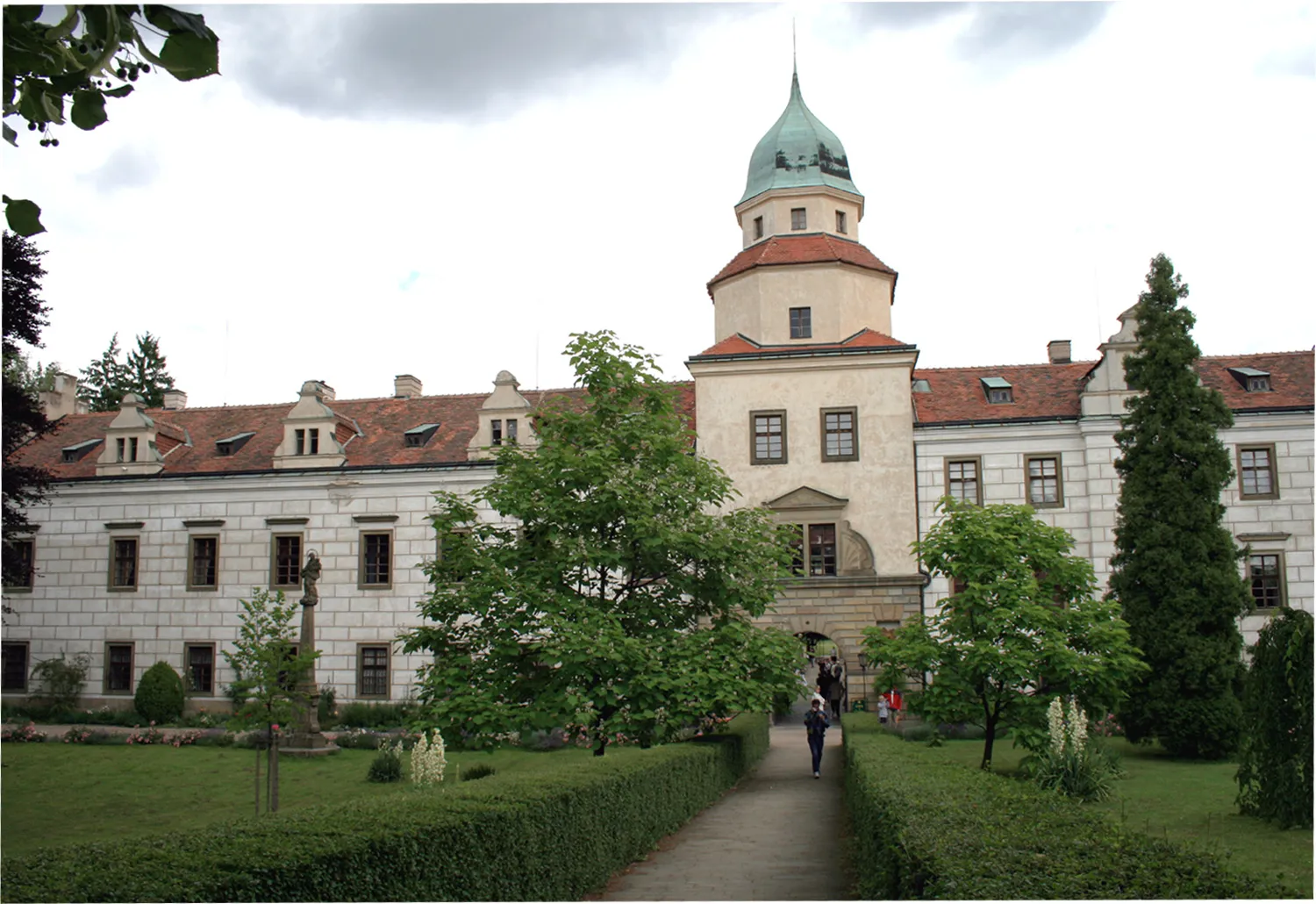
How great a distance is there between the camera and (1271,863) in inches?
436

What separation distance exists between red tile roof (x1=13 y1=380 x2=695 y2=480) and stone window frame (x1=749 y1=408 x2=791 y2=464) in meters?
2.18

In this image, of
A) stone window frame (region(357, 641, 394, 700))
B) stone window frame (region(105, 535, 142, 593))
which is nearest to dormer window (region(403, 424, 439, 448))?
stone window frame (region(357, 641, 394, 700))

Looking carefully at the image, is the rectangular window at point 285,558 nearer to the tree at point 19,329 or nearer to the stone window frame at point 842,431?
the tree at point 19,329

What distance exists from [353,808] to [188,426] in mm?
33703

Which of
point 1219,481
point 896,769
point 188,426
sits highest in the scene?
point 188,426

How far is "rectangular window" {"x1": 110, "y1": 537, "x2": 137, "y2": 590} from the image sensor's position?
34.8 m

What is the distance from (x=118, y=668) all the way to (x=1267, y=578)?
34.3 meters

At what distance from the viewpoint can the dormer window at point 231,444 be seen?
118ft

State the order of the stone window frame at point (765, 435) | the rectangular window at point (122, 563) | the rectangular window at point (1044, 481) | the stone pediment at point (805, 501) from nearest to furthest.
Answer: the rectangular window at point (1044, 481) → the stone pediment at point (805, 501) → the stone window frame at point (765, 435) → the rectangular window at point (122, 563)

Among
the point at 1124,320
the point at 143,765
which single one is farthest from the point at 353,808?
the point at 1124,320

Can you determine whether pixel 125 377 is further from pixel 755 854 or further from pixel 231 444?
pixel 755 854

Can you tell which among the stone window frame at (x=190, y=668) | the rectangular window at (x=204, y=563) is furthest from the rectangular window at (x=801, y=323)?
the stone window frame at (x=190, y=668)

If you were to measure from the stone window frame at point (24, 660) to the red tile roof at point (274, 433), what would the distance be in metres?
5.45

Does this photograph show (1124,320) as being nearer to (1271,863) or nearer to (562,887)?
(1271,863)
